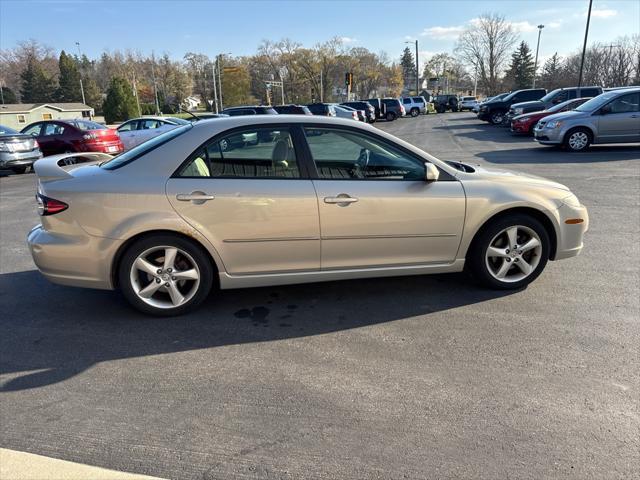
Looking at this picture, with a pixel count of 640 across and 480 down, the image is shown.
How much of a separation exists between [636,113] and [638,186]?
19.3 feet

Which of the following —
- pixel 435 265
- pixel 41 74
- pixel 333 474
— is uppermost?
pixel 41 74

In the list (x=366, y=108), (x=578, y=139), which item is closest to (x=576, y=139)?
(x=578, y=139)

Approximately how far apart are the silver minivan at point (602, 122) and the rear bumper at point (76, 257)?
13893 millimetres

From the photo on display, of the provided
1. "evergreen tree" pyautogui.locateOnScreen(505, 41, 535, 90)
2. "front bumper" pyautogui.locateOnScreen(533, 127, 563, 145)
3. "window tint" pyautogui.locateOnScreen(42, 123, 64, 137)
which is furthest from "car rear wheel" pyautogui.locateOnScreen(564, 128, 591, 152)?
"evergreen tree" pyautogui.locateOnScreen(505, 41, 535, 90)

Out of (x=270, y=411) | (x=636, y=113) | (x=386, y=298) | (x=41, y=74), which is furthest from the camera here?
(x=41, y=74)

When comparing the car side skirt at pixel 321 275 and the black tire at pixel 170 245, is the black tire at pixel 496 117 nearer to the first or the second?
the car side skirt at pixel 321 275

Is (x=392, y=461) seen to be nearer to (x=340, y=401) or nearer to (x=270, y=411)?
(x=340, y=401)

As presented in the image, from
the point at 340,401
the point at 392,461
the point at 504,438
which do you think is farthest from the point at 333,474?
the point at 504,438

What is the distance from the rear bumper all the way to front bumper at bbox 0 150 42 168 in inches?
479

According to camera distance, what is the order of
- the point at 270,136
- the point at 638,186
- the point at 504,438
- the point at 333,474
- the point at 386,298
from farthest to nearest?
the point at 638,186 → the point at 386,298 → the point at 270,136 → the point at 504,438 → the point at 333,474

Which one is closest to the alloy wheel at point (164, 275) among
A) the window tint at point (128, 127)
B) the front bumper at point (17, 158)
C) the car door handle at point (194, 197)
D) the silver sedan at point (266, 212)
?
the silver sedan at point (266, 212)

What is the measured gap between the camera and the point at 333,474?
220 cm

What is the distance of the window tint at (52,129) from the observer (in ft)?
50.8

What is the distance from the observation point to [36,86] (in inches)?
3376
